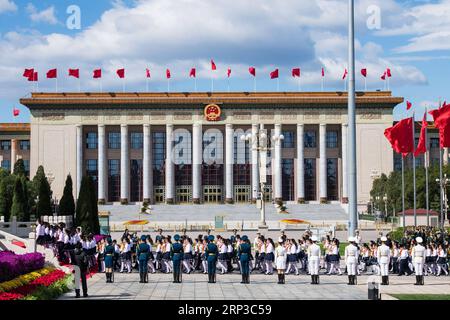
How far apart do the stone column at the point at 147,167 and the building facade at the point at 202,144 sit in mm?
130

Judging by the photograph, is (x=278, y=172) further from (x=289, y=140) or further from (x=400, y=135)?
(x=400, y=135)

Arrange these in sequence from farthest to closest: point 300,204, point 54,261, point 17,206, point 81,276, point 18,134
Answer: point 18,134
point 300,204
point 17,206
point 54,261
point 81,276

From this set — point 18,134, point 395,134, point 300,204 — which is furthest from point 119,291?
point 18,134

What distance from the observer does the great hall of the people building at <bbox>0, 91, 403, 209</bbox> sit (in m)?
97.8

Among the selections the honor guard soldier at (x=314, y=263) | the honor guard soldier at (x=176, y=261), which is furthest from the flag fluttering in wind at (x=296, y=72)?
the honor guard soldier at (x=176, y=261)

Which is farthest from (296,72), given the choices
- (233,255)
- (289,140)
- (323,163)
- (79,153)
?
(233,255)

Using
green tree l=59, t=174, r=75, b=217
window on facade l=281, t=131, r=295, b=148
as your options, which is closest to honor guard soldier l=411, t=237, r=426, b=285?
green tree l=59, t=174, r=75, b=217

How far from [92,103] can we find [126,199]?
13044mm

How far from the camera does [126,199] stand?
98.9 metres

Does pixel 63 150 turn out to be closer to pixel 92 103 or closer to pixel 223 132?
pixel 92 103

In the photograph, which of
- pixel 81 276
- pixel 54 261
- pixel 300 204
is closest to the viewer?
pixel 81 276

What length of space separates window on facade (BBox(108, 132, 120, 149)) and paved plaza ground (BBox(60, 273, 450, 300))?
73.3 metres

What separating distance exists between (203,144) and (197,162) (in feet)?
10.7

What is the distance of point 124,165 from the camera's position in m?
99.3
